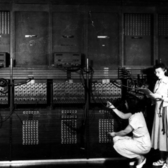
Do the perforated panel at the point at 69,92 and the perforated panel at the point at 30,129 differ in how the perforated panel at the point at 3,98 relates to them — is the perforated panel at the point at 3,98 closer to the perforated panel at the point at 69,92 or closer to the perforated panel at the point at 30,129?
the perforated panel at the point at 30,129

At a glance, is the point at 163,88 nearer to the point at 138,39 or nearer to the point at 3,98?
the point at 138,39

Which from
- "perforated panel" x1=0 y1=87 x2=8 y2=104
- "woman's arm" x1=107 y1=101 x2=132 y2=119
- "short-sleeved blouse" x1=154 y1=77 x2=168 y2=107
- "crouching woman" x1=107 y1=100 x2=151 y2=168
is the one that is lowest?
"crouching woman" x1=107 y1=100 x2=151 y2=168

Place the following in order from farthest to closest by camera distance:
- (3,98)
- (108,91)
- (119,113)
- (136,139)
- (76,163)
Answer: (108,91) → (3,98) → (76,163) → (119,113) → (136,139)

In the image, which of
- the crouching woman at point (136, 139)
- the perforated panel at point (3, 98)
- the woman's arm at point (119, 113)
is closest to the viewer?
the crouching woman at point (136, 139)

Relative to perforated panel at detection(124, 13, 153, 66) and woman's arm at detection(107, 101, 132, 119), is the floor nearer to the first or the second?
woman's arm at detection(107, 101, 132, 119)

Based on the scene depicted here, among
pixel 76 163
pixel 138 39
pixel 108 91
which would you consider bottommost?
pixel 76 163

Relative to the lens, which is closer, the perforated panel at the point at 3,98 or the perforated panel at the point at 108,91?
the perforated panel at the point at 3,98

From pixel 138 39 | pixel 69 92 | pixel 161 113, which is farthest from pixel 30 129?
pixel 138 39

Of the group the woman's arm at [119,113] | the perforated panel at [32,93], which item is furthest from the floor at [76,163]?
the perforated panel at [32,93]

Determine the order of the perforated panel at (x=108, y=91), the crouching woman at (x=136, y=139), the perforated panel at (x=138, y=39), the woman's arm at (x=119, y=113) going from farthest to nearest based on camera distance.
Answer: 1. the perforated panel at (x=138, y=39)
2. the perforated panel at (x=108, y=91)
3. the woman's arm at (x=119, y=113)
4. the crouching woman at (x=136, y=139)

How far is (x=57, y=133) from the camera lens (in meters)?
4.06

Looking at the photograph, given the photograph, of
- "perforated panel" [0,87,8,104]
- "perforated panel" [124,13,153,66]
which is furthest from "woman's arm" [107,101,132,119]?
"perforated panel" [0,87,8,104]

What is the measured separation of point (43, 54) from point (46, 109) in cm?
95

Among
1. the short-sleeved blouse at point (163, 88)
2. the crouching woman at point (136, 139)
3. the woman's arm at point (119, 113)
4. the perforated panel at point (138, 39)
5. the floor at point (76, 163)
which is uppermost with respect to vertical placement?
the perforated panel at point (138, 39)
